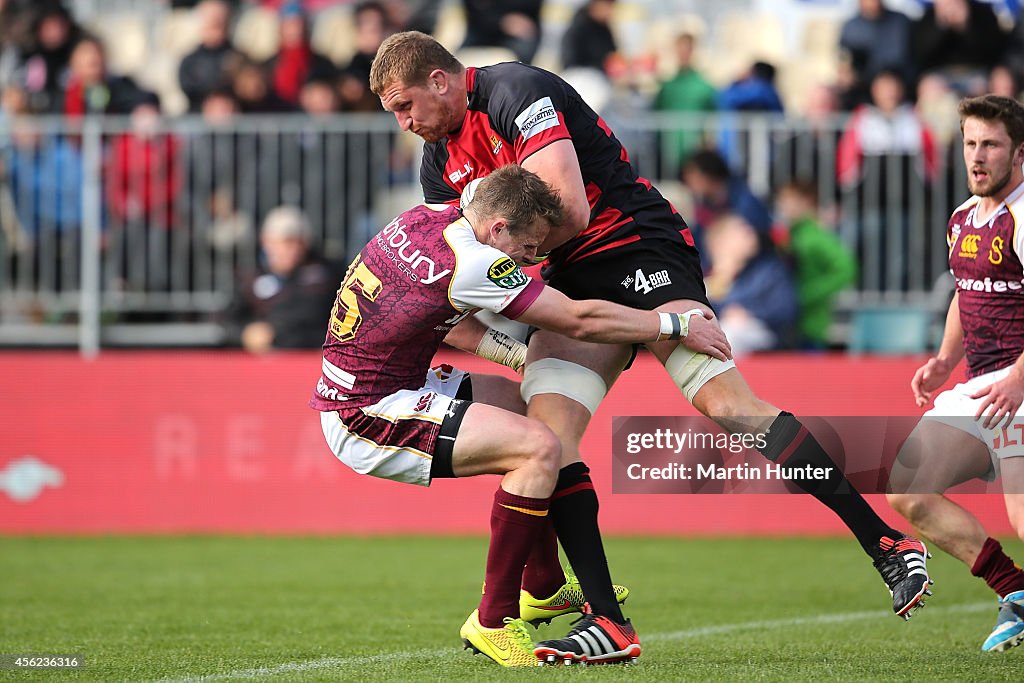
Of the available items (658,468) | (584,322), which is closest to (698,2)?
(658,468)

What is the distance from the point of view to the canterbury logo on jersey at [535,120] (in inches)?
237

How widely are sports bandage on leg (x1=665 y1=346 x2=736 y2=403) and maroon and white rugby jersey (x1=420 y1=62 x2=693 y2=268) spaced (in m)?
0.56

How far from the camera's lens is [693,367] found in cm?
614

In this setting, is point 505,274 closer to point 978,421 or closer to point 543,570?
point 543,570

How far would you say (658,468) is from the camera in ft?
23.3

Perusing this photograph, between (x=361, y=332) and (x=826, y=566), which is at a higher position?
(x=361, y=332)

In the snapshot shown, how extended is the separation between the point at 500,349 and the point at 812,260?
562 cm

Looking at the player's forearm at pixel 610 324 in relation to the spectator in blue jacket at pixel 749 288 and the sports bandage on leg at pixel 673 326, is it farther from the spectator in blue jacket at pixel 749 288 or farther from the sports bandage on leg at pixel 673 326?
the spectator in blue jacket at pixel 749 288

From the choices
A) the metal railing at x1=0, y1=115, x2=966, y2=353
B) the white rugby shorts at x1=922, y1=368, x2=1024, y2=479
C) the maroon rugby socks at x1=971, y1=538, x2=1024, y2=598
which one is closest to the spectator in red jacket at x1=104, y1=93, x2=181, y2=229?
the metal railing at x1=0, y1=115, x2=966, y2=353

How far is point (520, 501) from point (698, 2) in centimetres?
1006

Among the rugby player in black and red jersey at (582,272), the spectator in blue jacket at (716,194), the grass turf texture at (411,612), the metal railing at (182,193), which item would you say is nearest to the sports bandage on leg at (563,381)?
the rugby player in black and red jersey at (582,272)

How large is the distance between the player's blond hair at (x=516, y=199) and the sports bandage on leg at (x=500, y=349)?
902mm

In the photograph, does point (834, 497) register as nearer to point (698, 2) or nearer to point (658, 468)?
point (658, 468)

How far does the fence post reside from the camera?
1206cm
